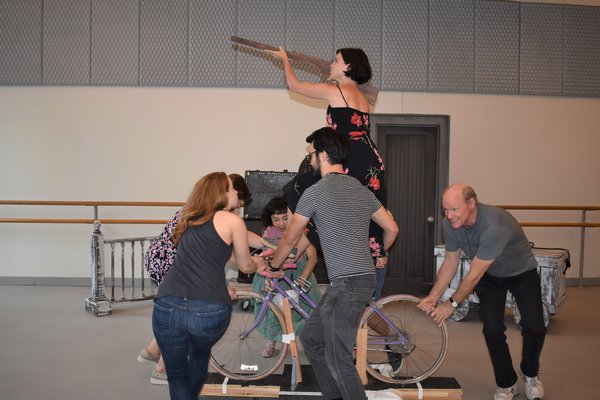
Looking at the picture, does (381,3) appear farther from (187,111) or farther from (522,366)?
(522,366)

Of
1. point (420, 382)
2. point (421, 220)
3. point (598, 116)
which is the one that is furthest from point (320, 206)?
point (598, 116)

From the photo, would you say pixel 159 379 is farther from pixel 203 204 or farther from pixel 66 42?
pixel 66 42

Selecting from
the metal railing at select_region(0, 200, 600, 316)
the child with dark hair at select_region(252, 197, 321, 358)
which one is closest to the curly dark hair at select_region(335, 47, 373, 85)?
the child with dark hair at select_region(252, 197, 321, 358)

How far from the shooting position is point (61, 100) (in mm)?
8859

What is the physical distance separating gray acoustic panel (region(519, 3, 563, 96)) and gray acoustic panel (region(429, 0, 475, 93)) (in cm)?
78

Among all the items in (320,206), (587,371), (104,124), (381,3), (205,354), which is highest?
(381,3)

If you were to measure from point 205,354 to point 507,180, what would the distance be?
6.80 meters

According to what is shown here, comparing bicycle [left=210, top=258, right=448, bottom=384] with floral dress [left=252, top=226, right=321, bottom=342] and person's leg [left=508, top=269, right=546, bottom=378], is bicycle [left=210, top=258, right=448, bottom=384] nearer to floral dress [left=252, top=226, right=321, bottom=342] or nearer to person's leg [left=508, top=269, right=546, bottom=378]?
floral dress [left=252, top=226, right=321, bottom=342]

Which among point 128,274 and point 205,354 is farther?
point 128,274

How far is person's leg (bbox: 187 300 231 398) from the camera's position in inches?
123

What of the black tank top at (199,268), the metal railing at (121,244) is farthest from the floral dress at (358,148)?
the metal railing at (121,244)

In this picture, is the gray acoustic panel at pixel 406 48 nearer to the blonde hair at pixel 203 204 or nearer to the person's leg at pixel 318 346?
the person's leg at pixel 318 346

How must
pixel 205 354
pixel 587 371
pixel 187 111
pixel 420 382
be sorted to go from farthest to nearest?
pixel 187 111 < pixel 587 371 < pixel 420 382 < pixel 205 354

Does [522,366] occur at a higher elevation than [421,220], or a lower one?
lower
